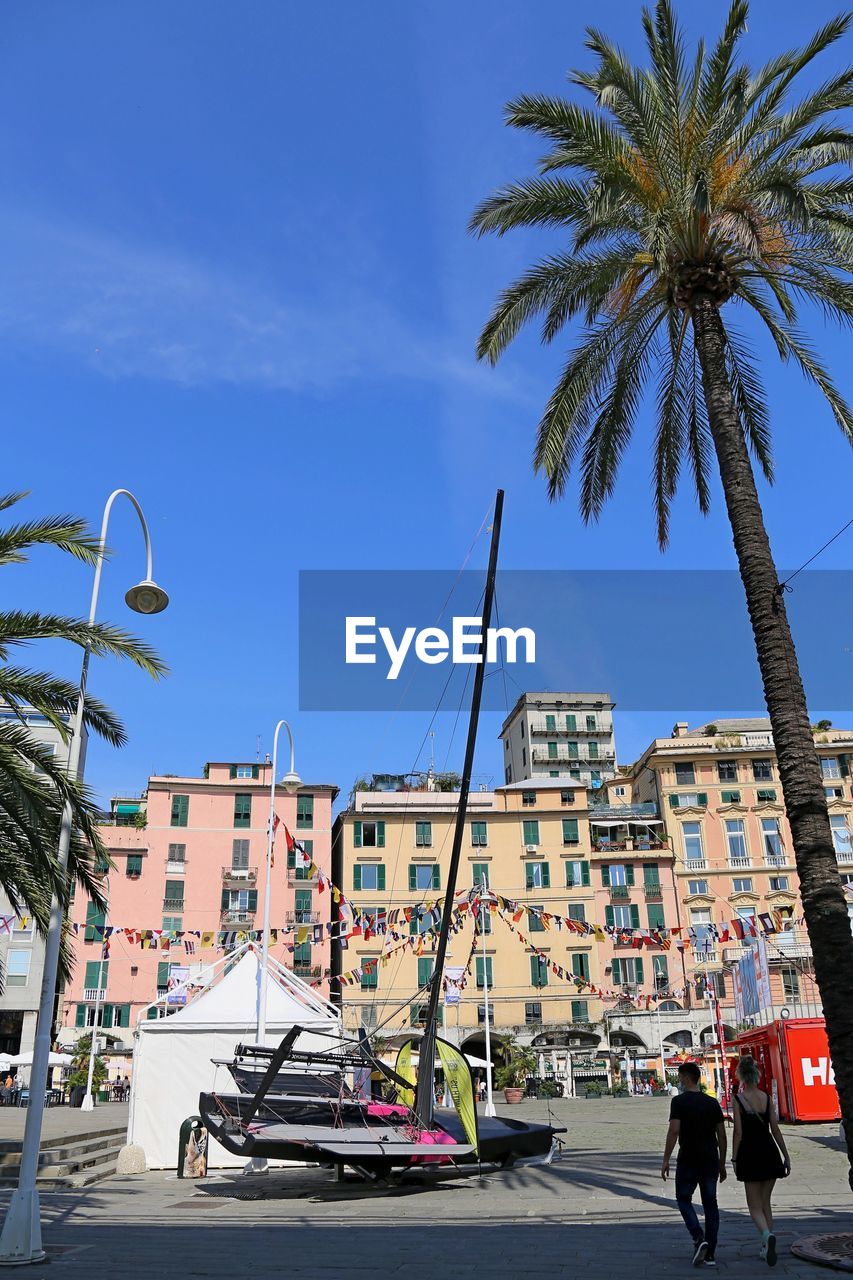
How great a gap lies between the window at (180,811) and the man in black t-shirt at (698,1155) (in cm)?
4917

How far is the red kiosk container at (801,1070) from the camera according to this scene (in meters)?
21.6

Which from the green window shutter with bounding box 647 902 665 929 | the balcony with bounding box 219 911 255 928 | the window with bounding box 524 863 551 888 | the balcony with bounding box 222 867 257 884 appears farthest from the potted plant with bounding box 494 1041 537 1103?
the balcony with bounding box 222 867 257 884

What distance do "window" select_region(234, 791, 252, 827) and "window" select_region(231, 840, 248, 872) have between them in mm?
1026

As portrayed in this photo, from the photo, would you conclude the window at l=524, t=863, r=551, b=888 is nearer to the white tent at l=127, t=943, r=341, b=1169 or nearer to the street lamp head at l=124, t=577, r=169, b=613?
the white tent at l=127, t=943, r=341, b=1169

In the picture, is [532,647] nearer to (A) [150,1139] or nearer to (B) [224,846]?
(A) [150,1139]

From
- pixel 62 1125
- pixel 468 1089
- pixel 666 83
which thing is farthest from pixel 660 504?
pixel 62 1125

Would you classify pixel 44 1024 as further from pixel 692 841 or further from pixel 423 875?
pixel 692 841

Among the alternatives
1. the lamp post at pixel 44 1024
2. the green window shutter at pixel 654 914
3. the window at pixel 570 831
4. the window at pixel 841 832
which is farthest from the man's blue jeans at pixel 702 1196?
the window at pixel 841 832

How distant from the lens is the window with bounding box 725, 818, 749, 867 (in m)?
59.6

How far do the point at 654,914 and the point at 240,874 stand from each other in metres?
23.5

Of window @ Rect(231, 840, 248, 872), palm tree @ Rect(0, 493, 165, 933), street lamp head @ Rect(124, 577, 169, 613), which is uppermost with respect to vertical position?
window @ Rect(231, 840, 248, 872)

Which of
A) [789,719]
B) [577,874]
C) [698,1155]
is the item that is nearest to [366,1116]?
[698,1155]

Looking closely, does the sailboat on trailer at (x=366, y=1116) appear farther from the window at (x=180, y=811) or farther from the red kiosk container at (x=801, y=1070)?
the window at (x=180, y=811)

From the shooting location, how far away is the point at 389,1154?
14.0 m
